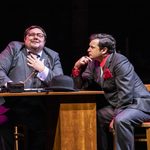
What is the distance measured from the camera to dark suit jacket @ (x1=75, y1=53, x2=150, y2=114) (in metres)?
4.24

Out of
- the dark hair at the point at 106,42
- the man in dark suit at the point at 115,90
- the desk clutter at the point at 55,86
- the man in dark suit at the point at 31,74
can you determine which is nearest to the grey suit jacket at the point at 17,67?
the man in dark suit at the point at 31,74

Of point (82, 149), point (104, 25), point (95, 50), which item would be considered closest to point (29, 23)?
point (104, 25)

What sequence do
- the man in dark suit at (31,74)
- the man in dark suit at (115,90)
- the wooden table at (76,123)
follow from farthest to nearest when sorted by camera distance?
1. the man in dark suit at (31,74)
2. the man in dark suit at (115,90)
3. the wooden table at (76,123)

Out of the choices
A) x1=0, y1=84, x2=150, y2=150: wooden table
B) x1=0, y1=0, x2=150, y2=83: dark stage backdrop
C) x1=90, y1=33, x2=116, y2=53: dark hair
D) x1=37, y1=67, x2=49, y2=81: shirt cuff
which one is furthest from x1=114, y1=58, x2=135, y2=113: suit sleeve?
x1=0, y1=0, x2=150, y2=83: dark stage backdrop

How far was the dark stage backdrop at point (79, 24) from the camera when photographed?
19.7 ft

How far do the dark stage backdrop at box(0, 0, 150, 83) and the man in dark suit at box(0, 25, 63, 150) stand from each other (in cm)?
118

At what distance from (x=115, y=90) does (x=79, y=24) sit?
75.1 inches

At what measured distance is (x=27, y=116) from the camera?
4.48 m

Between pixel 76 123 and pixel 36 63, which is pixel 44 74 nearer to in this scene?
pixel 36 63

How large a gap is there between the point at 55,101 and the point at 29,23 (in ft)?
7.65

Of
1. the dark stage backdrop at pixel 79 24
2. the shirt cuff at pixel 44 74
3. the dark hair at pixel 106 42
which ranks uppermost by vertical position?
the dark stage backdrop at pixel 79 24

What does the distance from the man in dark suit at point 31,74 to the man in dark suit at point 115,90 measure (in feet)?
1.19

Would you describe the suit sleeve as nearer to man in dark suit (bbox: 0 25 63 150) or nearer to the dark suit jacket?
the dark suit jacket

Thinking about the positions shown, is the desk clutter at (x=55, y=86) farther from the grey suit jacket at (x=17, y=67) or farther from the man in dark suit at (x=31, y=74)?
the grey suit jacket at (x=17, y=67)
